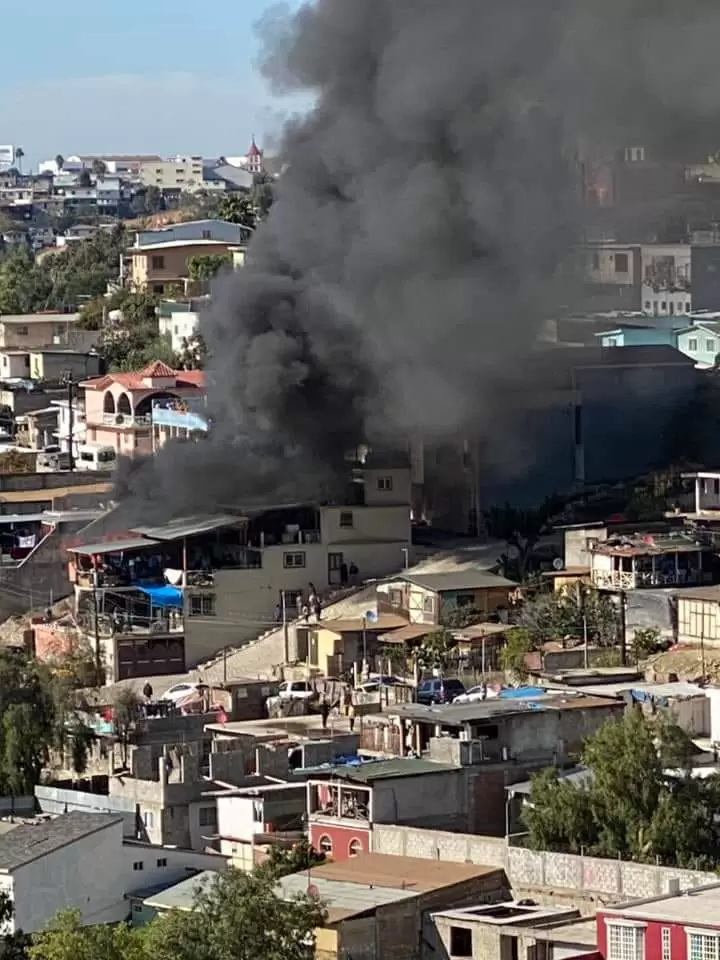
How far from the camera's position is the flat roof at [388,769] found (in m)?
19.5

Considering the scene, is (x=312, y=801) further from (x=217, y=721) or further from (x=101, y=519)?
(x=101, y=519)

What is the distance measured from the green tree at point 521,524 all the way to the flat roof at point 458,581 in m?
0.65

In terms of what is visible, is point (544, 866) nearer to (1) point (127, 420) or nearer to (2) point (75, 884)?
(2) point (75, 884)

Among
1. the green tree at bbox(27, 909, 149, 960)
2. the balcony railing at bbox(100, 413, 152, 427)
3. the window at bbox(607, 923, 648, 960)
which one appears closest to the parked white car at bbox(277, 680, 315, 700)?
the green tree at bbox(27, 909, 149, 960)

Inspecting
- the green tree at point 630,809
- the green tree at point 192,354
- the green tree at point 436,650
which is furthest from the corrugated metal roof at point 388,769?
the green tree at point 192,354

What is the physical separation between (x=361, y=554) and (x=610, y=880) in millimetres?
11932

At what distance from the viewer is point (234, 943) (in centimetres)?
1634

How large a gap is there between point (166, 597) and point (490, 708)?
25.5ft

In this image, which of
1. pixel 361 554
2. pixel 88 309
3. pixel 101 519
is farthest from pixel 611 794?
pixel 88 309

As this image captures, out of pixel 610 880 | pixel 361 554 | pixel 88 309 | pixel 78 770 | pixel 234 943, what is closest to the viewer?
pixel 234 943

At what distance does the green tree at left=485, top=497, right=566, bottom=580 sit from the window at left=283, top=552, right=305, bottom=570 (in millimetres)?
1885

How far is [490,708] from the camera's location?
20922 millimetres

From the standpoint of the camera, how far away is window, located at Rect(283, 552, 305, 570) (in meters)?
28.8

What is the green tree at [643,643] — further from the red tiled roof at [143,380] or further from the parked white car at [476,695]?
the red tiled roof at [143,380]
